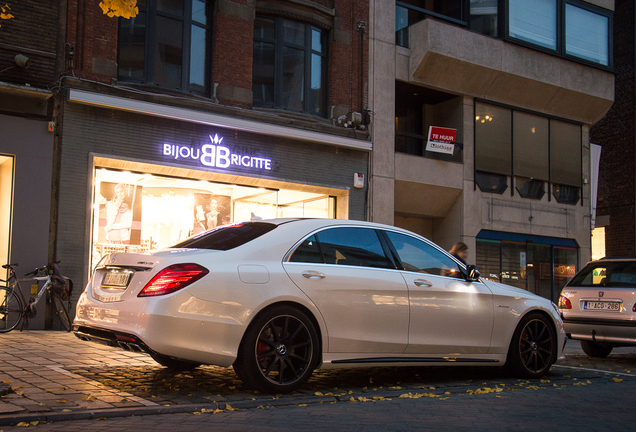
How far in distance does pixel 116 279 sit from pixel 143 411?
4.61 ft

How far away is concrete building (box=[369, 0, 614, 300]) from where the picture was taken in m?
17.5

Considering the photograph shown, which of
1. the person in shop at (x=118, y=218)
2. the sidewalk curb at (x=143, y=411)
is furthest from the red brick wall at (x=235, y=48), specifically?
the sidewalk curb at (x=143, y=411)

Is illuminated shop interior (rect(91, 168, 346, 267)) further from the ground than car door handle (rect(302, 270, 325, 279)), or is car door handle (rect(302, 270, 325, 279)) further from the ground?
illuminated shop interior (rect(91, 168, 346, 267))

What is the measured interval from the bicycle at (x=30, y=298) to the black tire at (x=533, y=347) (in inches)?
302

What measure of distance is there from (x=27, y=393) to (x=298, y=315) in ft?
7.48

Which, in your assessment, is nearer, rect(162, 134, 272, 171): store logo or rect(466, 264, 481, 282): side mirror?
rect(466, 264, 481, 282): side mirror

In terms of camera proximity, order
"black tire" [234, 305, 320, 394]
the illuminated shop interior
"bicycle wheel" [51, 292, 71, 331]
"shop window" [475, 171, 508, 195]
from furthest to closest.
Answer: "shop window" [475, 171, 508, 195], the illuminated shop interior, "bicycle wheel" [51, 292, 71, 331], "black tire" [234, 305, 320, 394]

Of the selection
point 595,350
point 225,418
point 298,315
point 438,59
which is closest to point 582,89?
point 438,59

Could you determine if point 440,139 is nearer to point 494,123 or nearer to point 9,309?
point 494,123

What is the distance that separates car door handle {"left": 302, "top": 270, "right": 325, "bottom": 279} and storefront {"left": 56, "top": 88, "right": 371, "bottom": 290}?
7.56 metres

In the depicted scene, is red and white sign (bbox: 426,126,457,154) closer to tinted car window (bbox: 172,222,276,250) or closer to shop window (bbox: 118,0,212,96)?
shop window (bbox: 118,0,212,96)

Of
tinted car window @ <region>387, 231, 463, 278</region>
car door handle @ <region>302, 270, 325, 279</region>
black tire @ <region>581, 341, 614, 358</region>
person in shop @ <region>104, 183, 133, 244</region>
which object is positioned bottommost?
black tire @ <region>581, 341, 614, 358</region>

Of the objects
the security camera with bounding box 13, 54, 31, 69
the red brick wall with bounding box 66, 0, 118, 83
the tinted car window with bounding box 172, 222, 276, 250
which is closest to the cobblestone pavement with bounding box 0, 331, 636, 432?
the tinted car window with bounding box 172, 222, 276, 250

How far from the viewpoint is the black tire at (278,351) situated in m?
5.74
